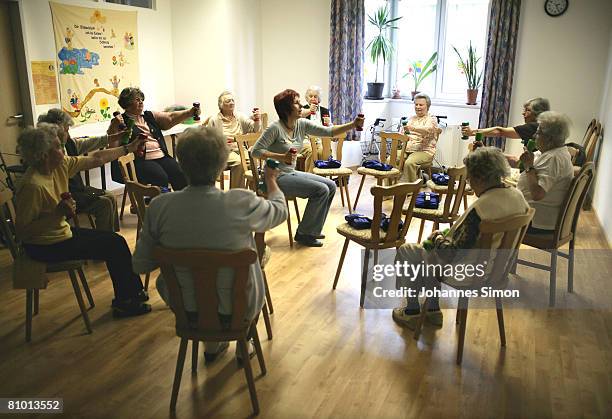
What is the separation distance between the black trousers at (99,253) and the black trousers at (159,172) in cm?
150

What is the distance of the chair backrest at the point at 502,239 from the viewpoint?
2.42 m

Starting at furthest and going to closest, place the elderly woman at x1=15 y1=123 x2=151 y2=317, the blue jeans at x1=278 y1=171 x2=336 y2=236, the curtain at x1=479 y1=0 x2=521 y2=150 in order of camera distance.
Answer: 1. the curtain at x1=479 y1=0 x2=521 y2=150
2. the blue jeans at x1=278 y1=171 x2=336 y2=236
3. the elderly woman at x1=15 y1=123 x2=151 y2=317

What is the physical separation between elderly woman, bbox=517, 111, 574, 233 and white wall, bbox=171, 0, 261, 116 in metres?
4.49

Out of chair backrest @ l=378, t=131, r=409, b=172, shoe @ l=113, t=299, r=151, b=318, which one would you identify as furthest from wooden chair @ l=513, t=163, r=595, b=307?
shoe @ l=113, t=299, r=151, b=318

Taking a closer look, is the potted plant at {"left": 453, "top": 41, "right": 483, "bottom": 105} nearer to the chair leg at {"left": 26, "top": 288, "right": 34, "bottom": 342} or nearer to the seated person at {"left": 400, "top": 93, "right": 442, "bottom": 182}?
the seated person at {"left": 400, "top": 93, "right": 442, "bottom": 182}

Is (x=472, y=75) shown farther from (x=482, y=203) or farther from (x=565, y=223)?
(x=482, y=203)

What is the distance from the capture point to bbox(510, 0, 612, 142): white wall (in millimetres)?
5812

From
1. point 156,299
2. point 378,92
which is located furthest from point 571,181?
point 378,92

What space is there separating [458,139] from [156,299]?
475 centimetres

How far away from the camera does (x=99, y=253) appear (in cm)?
300

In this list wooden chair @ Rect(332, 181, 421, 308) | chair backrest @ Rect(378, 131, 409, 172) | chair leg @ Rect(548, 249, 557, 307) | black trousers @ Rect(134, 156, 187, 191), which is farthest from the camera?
chair backrest @ Rect(378, 131, 409, 172)

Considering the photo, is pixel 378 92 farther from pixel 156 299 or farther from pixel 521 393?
pixel 521 393

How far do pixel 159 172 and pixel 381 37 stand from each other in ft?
13.0

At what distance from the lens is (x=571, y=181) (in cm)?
321
